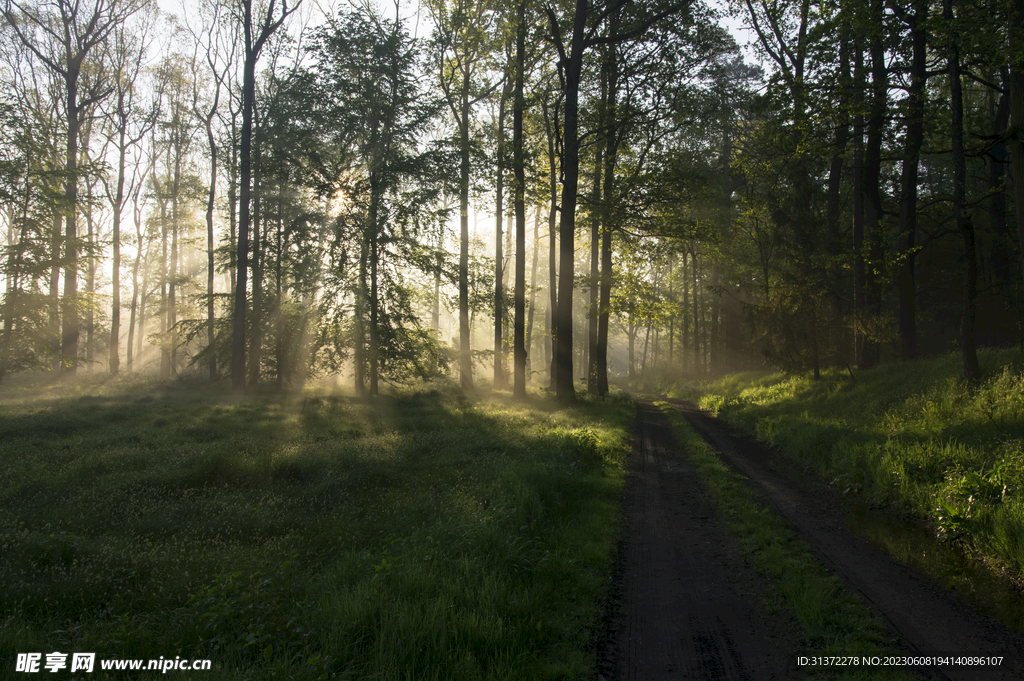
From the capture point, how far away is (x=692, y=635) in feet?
13.6

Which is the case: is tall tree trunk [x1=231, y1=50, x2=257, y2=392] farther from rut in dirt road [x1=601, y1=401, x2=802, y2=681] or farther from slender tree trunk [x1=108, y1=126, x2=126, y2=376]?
rut in dirt road [x1=601, y1=401, x2=802, y2=681]

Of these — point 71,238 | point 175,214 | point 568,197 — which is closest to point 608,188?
point 568,197

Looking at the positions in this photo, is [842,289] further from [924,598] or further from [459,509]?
[459,509]

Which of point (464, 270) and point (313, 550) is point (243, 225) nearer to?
point (464, 270)

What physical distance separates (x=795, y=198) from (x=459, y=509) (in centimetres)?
2201

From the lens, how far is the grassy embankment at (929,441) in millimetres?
5820

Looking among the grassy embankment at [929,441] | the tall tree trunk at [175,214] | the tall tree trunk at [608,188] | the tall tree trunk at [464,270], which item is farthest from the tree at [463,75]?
the tall tree trunk at [175,214]

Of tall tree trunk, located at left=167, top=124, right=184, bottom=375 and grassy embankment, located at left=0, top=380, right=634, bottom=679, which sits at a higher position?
tall tree trunk, located at left=167, top=124, right=184, bottom=375

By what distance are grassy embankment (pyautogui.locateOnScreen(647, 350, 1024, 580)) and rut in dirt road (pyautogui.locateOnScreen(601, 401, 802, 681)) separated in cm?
267

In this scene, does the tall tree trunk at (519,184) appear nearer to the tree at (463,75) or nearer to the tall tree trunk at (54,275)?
the tree at (463,75)

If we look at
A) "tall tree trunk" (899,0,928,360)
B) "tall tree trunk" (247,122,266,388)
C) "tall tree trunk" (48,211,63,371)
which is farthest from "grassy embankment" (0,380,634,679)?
"tall tree trunk" (48,211,63,371)

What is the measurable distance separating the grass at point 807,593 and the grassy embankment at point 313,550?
5.39ft

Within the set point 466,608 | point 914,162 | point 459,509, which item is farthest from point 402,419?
point 914,162

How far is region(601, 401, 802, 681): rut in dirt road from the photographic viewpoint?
373cm
